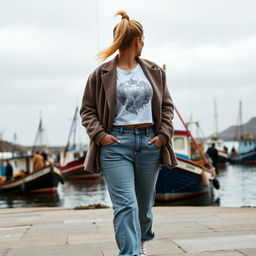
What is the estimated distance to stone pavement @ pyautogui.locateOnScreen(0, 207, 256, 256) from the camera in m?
4.29

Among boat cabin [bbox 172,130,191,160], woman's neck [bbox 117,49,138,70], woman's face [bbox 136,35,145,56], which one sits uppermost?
woman's face [bbox 136,35,145,56]

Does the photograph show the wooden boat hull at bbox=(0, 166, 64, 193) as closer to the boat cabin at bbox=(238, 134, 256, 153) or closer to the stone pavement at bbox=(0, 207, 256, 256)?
the stone pavement at bbox=(0, 207, 256, 256)

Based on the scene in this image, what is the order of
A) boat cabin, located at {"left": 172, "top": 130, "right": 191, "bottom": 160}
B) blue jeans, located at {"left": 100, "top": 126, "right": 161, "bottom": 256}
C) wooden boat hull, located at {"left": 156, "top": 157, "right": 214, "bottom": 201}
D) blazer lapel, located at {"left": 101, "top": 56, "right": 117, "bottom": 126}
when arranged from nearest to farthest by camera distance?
blue jeans, located at {"left": 100, "top": 126, "right": 161, "bottom": 256} < blazer lapel, located at {"left": 101, "top": 56, "right": 117, "bottom": 126} < wooden boat hull, located at {"left": 156, "top": 157, "right": 214, "bottom": 201} < boat cabin, located at {"left": 172, "top": 130, "right": 191, "bottom": 160}

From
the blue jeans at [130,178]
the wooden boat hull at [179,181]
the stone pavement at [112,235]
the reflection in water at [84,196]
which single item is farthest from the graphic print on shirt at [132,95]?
the wooden boat hull at [179,181]

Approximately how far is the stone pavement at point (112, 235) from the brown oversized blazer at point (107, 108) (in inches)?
46.2

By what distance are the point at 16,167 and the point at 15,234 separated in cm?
2456

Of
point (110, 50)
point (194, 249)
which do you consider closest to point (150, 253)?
point (194, 249)

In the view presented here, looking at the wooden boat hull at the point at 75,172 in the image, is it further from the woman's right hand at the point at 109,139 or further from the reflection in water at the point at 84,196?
the woman's right hand at the point at 109,139

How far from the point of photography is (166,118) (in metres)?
3.46

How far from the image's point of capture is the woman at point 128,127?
3191 millimetres

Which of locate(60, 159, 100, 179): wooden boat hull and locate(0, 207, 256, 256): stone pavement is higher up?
locate(0, 207, 256, 256): stone pavement

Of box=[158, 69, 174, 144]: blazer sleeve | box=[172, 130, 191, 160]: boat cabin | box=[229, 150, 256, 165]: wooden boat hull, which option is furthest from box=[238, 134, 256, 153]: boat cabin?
box=[158, 69, 174, 144]: blazer sleeve

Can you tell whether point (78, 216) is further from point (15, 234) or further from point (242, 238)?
point (242, 238)

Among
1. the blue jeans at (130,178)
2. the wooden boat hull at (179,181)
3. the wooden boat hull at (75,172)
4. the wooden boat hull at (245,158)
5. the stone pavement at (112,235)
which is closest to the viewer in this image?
the blue jeans at (130,178)
